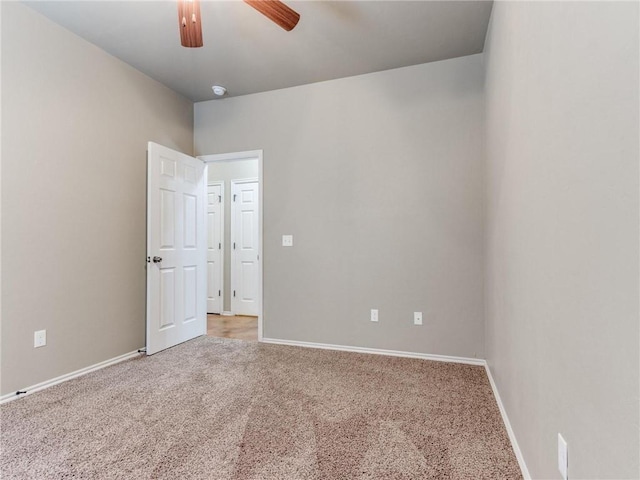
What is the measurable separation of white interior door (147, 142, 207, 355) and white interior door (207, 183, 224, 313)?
4.23 ft

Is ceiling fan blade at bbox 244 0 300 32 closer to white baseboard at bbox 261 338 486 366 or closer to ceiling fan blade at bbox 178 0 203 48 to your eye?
ceiling fan blade at bbox 178 0 203 48

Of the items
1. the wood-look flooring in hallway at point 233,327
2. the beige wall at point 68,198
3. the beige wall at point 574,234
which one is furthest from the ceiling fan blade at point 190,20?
the wood-look flooring in hallway at point 233,327

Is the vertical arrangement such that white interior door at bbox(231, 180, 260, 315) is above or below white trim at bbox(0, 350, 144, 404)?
above

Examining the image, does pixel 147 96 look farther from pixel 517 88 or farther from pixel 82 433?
pixel 517 88

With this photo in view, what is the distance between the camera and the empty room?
2.93 feet

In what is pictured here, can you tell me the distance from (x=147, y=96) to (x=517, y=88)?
3.25m

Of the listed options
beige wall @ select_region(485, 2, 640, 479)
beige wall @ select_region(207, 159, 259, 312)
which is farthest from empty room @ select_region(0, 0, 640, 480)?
beige wall @ select_region(207, 159, 259, 312)

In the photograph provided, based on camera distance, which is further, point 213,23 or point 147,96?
point 147,96

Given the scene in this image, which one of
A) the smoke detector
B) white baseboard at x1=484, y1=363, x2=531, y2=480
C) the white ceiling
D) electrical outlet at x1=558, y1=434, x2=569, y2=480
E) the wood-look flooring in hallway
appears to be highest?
the white ceiling

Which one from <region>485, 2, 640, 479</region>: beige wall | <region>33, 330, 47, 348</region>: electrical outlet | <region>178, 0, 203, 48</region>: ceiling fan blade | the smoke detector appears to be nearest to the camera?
<region>485, 2, 640, 479</region>: beige wall

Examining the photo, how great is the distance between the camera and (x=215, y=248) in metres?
5.15

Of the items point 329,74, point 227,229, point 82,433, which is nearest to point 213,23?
point 329,74

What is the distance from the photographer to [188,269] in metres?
3.59

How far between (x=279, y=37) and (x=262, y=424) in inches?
109
